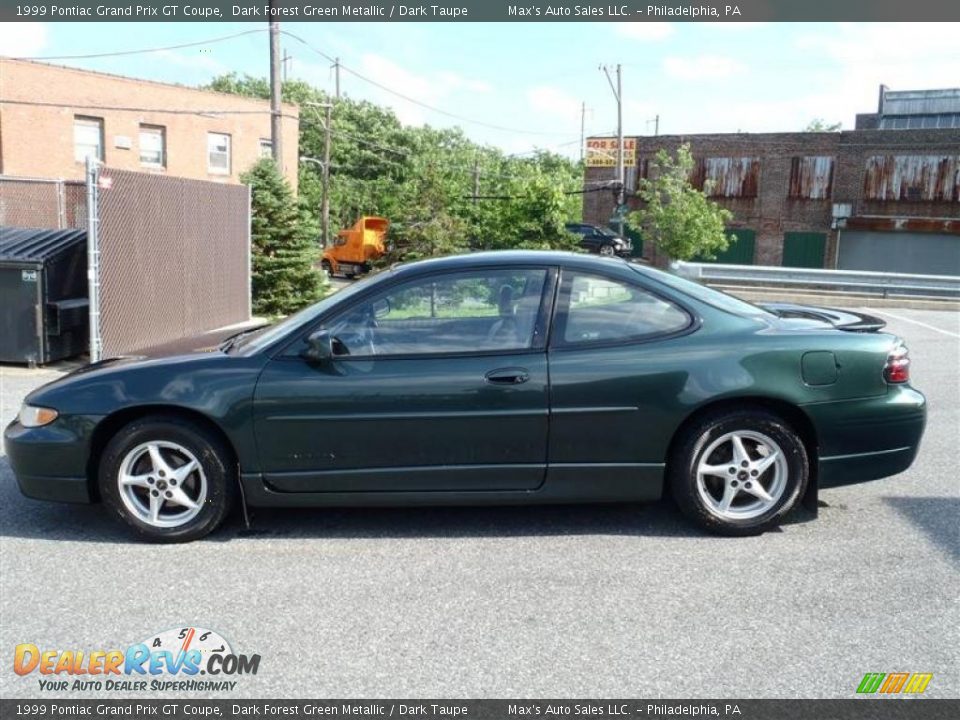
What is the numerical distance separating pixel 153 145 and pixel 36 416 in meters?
30.4

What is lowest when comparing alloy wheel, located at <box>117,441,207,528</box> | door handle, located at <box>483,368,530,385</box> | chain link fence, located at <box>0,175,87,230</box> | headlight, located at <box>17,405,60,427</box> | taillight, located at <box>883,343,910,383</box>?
alloy wheel, located at <box>117,441,207,528</box>

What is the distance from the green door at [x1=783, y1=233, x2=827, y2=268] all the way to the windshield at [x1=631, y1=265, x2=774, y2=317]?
4011 cm

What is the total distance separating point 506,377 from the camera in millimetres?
4668

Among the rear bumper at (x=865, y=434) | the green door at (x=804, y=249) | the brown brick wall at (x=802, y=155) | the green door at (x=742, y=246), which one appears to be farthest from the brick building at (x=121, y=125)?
the rear bumper at (x=865, y=434)

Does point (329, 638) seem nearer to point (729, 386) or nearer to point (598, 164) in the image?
point (729, 386)

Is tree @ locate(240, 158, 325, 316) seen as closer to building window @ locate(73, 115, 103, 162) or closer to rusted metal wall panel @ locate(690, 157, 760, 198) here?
building window @ locate(73, 115, 103, 162)

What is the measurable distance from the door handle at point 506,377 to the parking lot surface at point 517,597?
0.86 meters

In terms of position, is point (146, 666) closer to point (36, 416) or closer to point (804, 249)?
point (36, 416)

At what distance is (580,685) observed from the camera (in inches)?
129

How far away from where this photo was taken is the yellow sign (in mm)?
45406

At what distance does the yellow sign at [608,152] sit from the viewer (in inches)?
1788

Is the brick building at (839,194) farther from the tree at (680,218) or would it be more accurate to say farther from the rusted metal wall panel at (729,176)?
the tree at (680,218)

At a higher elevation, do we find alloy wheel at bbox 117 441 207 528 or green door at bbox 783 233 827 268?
green door at bbox 783 233 827 268

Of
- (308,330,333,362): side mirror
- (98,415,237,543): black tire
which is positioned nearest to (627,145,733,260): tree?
(308,330,333,362): side mirror
